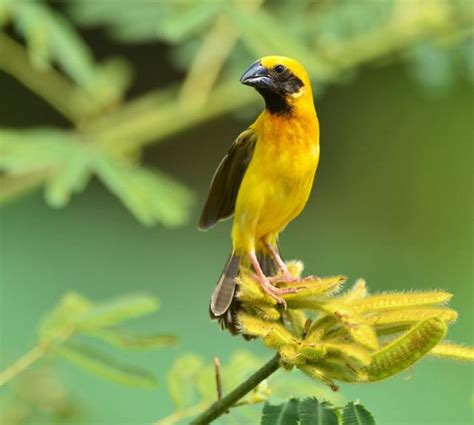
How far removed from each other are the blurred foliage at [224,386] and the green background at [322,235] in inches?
54.2

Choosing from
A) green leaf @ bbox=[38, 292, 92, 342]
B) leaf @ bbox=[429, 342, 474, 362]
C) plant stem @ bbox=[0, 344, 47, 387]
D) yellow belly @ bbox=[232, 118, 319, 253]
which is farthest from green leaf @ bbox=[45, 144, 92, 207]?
leaf @ bbox=[429, 342, 474, 362]

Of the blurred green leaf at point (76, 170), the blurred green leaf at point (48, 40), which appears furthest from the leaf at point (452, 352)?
the blurred green leaf at point (48, 40)

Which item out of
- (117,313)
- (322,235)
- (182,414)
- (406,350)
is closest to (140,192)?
(117,313)

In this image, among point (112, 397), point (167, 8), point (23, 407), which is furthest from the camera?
point (112, 397)

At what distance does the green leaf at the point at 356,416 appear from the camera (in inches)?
55.9

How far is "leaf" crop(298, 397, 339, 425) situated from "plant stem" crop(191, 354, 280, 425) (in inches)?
3.4

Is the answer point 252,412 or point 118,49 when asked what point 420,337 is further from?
point 118,49

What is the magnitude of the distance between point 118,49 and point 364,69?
1.25m

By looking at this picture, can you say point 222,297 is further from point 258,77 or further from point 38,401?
point 38,401

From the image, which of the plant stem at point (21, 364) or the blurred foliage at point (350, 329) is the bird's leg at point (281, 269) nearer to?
the blurred foliage at point (350, 329)

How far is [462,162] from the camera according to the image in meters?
6.11

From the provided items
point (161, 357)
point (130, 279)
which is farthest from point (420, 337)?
point (130, 279)

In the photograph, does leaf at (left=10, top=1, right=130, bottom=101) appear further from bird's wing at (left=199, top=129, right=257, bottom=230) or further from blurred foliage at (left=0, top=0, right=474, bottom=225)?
bird's wing at (left=199, top=129, right=257, bottom=230)

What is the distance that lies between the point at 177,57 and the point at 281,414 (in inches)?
104
